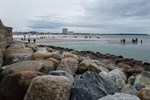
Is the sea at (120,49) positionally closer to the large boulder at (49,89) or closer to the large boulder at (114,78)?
the large boulder at (114,78)

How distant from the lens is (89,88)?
5.81 meters

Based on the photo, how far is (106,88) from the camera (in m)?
6.29

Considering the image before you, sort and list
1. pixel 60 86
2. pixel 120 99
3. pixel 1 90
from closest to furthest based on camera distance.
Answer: pixel 120 99, pixel 60 86, pixel 1 90

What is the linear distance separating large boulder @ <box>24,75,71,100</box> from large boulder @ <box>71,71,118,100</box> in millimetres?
192

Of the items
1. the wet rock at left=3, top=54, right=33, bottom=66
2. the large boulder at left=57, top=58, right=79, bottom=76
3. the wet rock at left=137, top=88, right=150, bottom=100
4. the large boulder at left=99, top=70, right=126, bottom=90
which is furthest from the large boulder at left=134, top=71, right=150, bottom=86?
the wet rock at left=3, top=54, right=33, bottom=66

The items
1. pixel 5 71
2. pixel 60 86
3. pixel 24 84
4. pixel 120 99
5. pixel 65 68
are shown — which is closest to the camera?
pixel 120 99

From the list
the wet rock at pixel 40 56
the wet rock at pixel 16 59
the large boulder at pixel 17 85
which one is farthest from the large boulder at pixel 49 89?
the wet rock at pixel 40 56

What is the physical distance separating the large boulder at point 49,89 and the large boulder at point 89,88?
0.63 ft

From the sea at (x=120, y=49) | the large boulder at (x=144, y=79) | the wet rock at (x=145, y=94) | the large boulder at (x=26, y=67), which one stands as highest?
the large boulder at (x=26, y=67)

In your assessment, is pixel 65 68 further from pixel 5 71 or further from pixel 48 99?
pixel 48 99

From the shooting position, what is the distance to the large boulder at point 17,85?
612 cm

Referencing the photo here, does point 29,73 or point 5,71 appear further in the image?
point 5,71

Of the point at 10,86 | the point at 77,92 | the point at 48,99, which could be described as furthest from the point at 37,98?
the point at 10,86

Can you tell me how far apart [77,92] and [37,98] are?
0.81 m
